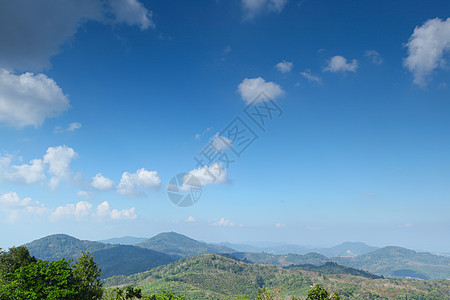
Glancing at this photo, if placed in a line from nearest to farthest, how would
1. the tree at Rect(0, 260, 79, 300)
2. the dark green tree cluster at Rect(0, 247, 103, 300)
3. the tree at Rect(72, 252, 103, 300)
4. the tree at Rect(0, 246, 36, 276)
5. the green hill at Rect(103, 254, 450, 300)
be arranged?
1. the tree at Rect(0, 260, 79, 300)
2. the dark green tree cluster at Rect(0, 247, 103, 300)
3. the tree at Rect(72, 252, 103, 300)
4. the tree at Rect(0, 246, 36, 276)
5. the green hill at Rect(103, 254, 450, 300)

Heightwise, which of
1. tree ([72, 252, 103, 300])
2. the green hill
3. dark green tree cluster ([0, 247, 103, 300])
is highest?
dark green tree cluster ([0, 247, 103, 300])

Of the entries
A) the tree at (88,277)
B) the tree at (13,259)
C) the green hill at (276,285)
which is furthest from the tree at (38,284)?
the green hill at (276,285)

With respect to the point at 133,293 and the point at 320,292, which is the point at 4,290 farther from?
the point at 320,292

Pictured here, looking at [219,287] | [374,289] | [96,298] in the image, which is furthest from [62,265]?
[374,289]

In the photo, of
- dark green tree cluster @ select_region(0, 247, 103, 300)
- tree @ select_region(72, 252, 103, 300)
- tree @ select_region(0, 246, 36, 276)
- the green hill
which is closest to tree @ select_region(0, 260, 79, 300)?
dark green tree cluster @ select_region(0, 247, 103, 300)

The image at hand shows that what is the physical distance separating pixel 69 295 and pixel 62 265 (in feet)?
9.40

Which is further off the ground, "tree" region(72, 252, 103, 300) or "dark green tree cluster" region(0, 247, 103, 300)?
"dark green tree cluster" region(0, 247, 103, 300)

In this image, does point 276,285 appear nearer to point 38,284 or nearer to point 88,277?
point 88,277

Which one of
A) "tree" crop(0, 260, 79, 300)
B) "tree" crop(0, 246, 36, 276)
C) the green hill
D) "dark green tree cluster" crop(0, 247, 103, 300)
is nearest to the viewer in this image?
"tree" crop(0, 260, 79, 300)

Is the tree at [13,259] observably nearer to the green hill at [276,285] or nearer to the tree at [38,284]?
the tree at [38,284]

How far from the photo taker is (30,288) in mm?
16766

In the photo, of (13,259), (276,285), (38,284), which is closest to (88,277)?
(38,284)

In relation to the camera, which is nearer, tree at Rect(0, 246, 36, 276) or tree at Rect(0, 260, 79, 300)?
tree at Rect(0, 260, 79, 300)

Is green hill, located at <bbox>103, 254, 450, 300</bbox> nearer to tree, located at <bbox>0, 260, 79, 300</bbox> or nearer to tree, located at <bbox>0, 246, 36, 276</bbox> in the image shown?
tree, located at <bbox>0, 246, 36, 276</bbox>
